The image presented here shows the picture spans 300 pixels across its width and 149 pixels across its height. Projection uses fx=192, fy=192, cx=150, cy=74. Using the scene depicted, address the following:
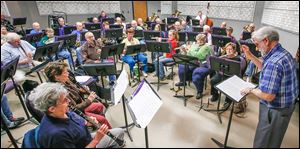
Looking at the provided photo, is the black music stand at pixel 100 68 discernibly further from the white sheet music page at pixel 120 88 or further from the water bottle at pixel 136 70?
the water bottle at pixel 136 70

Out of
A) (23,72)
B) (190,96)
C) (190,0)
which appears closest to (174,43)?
(190,96)

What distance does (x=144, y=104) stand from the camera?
203 cm

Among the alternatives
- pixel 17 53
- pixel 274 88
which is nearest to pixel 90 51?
pixel 17 53

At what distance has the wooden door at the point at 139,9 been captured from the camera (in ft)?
47.3

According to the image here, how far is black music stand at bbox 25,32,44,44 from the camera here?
5630mm

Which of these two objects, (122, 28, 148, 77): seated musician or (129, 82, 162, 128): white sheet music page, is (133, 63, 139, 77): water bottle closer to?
(122, 28, 148, 77): seated musician

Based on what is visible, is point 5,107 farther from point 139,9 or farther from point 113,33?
point 139,9

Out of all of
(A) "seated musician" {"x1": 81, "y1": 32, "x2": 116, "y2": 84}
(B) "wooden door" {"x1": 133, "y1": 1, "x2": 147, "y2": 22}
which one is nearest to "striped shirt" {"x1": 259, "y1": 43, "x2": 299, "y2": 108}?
(A) "seated musician" {"x1": 81, "y1": 32, "x2": 116, "y2": 84}

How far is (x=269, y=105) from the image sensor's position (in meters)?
2.11

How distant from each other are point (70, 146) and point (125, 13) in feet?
43.8

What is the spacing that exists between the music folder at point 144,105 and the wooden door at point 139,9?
1301cm

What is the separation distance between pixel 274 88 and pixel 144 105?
52.7 inches

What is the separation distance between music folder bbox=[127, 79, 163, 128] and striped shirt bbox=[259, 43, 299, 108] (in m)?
1.14

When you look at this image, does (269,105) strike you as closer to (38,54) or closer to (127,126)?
(127,126)
